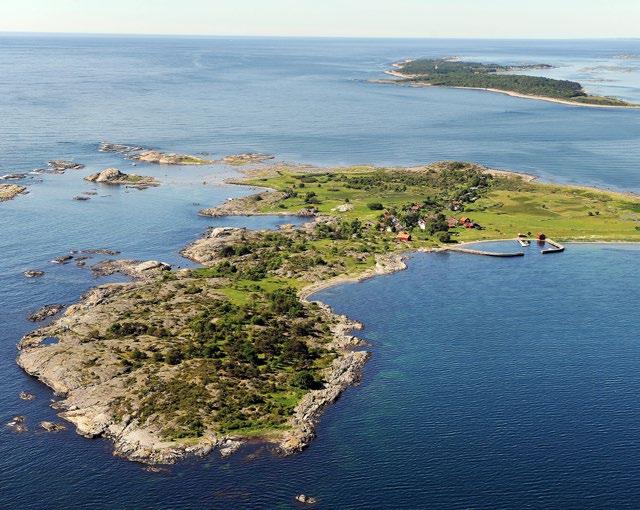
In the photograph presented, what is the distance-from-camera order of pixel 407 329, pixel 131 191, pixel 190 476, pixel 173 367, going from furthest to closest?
pixel 131 191 → pixel 407 329 → pixel 173 367 → pixel 190 476

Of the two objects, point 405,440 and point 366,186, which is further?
point 366,186

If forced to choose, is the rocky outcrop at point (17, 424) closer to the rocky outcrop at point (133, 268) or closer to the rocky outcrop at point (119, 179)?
the rocky outcrop at point (133, 268)

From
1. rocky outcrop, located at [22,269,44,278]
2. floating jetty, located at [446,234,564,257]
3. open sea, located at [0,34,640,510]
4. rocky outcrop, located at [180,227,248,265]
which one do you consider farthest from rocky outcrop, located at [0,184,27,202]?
floating jetty, located at [446,234,564,257]

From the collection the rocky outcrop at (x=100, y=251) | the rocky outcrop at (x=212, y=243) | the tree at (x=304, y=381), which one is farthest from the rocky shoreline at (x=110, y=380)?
the rocky outcrop at (x=100, y=251)

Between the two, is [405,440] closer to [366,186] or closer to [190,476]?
[190,476]

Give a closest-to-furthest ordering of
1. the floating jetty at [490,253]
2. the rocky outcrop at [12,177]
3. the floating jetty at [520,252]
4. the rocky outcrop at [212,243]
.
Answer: the rocky outcrop at [212,243], the floating jetty at [490,253], the floating jetty at [520,252], the rocky outcrop at [12,177]

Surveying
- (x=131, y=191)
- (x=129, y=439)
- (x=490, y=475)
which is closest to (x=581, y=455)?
(x=490, y=475)

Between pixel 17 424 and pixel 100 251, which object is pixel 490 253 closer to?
pixel 100 251
